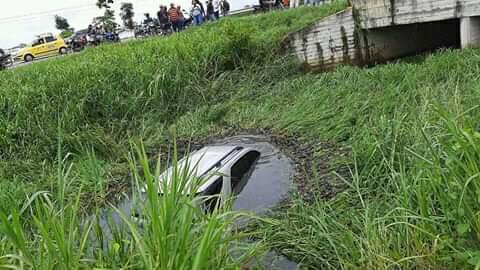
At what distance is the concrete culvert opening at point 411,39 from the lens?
25.7 ft

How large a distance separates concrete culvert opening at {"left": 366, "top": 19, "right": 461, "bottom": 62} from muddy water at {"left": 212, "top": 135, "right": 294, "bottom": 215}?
13.0ft

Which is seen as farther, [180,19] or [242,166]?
[180,19]

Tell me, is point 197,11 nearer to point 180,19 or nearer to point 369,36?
point 180,19

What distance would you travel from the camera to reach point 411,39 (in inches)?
324

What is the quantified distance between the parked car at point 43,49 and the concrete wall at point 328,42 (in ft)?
58.0

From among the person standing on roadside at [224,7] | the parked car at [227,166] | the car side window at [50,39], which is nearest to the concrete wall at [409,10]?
the parked car at [227,166]

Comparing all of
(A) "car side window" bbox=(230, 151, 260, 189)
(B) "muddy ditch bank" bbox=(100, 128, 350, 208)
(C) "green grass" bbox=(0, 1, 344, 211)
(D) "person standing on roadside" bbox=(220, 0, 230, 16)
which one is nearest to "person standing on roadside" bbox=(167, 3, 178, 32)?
(D) "person standing on roadside" bbox=(220, 0, 230, 16)

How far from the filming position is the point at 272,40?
→ 8297 millimetres

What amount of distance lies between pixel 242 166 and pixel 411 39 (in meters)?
5.49

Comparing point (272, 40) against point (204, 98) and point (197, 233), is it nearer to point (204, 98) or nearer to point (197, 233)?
point (204, 98)

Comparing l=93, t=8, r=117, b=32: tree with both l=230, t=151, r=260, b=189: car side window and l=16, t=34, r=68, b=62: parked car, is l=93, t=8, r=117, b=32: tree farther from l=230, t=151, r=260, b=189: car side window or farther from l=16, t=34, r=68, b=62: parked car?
l=230, t=151, r=260, b=189: car side window

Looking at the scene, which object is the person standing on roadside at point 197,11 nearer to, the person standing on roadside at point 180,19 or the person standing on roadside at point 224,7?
the person standing on roadside at point 180,19

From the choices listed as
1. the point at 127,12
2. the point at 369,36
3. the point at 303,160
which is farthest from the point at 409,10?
the point at 127,12

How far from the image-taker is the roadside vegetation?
2.07m
